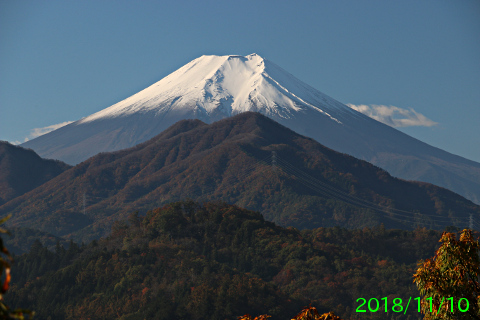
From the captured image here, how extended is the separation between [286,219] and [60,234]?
4886 centimetres

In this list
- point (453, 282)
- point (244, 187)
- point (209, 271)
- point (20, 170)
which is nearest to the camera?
point (453, 282)

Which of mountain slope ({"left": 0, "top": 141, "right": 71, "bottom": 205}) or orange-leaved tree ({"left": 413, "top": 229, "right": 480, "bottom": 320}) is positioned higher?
mountain slope ({"left": 0, "top": 141, "right": 71, "bottom": 205})

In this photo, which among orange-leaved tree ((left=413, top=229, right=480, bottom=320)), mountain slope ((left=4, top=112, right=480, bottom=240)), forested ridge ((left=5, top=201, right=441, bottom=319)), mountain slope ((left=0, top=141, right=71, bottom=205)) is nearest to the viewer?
orange-leaved tree ((left=413, top=229, right=480, bottom=320))

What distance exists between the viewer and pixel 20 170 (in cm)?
18562

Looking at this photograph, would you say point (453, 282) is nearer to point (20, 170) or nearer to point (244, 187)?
point (244, 187)

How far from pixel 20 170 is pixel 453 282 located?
7422 inches

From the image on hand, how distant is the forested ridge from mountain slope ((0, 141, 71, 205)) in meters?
116

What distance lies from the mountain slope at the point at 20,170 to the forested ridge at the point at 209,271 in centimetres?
11603

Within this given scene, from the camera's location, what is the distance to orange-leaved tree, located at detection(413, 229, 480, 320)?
10.7m

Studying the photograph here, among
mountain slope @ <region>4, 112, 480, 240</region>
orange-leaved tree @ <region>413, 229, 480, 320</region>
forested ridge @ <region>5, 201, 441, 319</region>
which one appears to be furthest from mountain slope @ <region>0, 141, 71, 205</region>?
orange-leaved tree @ <region>413, 229, 480, 320</region>

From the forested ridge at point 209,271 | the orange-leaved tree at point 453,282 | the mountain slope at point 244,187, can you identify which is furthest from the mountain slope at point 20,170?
the orange-leaved tree at point 453,282

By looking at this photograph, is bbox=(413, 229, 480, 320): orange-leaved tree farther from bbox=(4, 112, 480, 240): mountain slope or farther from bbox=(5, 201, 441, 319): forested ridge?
bbox=(4, 112, 480, 240): mountain slope

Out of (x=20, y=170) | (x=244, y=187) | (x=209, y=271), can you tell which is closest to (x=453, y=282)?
(x=209, y=271)

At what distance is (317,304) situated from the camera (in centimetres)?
5312
